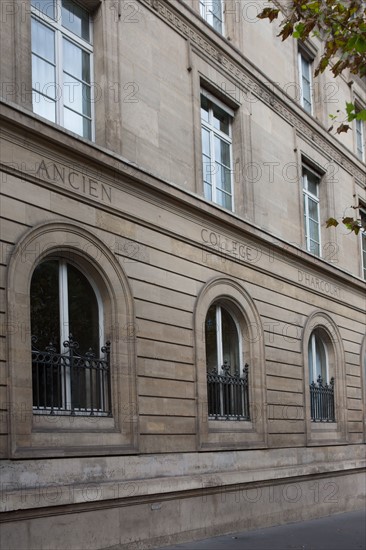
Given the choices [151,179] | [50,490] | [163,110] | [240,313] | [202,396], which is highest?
[163,110]

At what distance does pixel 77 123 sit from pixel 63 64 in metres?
0.86

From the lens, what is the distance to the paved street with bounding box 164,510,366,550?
44.1 feet

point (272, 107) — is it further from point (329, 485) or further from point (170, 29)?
point (329, 485)

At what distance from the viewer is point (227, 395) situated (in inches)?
621

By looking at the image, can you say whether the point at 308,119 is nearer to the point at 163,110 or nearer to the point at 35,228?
the point at 163,110

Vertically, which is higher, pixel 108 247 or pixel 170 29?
pixel 170 29

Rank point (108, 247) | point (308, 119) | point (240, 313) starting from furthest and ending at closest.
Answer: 1. point (308, 119)
2. point (240, 313)
3. point (108, 247)

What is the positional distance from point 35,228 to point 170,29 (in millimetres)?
5702

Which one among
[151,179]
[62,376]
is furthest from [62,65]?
[62,376]

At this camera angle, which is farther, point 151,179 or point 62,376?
point 151,179

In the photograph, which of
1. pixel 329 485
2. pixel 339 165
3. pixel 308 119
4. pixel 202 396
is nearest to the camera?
pixel 202 396

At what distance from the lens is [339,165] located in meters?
23.0

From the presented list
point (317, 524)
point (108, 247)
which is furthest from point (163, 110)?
point (317, 524)

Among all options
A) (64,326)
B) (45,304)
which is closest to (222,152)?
(64,326)
